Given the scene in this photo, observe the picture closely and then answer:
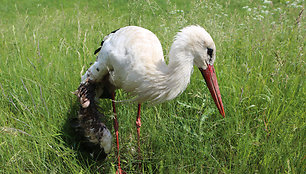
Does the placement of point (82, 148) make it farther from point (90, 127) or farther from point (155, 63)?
point (155, 63)

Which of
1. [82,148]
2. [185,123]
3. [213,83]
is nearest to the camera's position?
[213,83]

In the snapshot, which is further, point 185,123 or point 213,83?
point 185,123

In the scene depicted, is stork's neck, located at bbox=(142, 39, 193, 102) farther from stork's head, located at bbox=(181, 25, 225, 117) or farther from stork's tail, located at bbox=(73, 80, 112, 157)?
stork's tail, located at bbox=(73, 80, 112, 157)

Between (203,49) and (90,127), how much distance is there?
47.0 inches

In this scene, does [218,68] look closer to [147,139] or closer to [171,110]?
[171,110]

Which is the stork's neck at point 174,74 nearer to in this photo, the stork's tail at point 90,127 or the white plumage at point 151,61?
the white plumage at point 151,61

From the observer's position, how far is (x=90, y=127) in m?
2.36

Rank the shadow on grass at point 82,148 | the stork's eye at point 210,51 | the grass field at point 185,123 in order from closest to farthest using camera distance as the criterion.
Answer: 1. the grass field at point 185,123
2. the stork's eye at point 210,51
3. the shadow on grass at point 82,148

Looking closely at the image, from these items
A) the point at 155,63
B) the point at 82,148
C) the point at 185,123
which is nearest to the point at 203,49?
the point at 155,63

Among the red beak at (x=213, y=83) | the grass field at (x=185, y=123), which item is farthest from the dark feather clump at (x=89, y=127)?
the red beak at (x=213, y=83)

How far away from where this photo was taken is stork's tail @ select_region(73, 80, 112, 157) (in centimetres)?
235

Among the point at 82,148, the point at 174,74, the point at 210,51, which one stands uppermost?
the point at 210,51

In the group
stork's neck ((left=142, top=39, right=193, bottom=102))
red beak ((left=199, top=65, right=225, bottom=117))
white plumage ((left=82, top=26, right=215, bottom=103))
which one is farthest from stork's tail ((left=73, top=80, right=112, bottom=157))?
red beak ((left=199, top=65, right=225, bottom=117))

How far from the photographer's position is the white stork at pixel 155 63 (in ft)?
6.45
